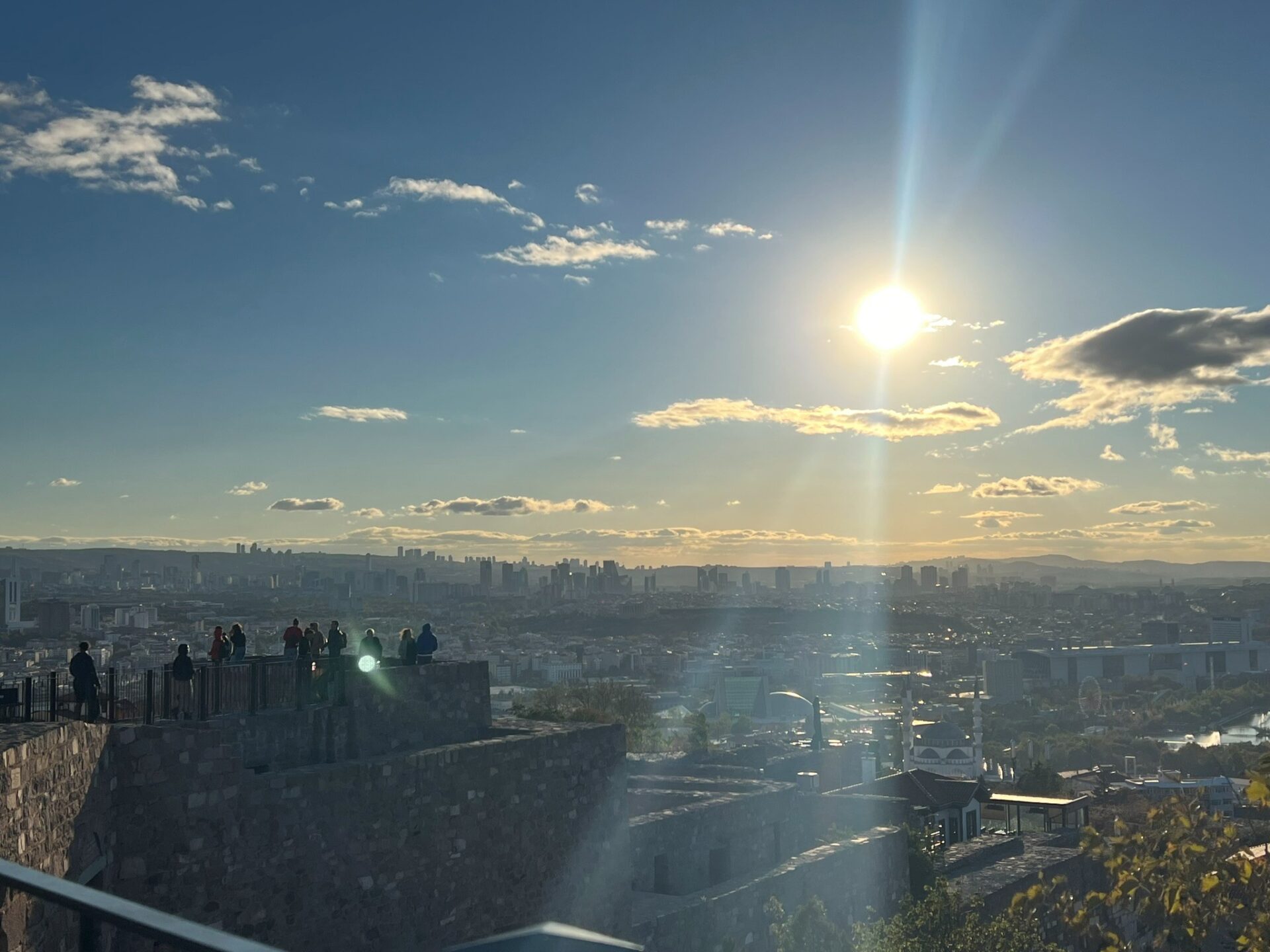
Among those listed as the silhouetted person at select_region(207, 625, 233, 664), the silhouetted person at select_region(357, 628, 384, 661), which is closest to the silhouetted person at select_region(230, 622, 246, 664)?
the silhouetted person at select_region(207, 625, 233, 664)

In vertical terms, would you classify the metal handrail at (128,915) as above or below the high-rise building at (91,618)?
above

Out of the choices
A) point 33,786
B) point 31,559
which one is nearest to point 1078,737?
point 33,786

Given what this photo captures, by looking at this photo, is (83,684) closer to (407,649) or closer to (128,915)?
(407,649)

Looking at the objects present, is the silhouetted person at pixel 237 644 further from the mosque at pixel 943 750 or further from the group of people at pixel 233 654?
the mosque at pixel 943 750

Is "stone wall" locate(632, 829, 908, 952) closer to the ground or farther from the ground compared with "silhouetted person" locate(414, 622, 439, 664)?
closer to the ground

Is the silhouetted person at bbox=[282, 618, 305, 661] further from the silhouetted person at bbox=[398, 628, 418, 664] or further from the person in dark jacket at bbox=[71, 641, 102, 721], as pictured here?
the person in dark jacket at bbox=[71, 641, 102, 721]

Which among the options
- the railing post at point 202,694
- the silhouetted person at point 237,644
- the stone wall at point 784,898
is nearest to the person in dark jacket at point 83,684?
the railing post at point 202,694
